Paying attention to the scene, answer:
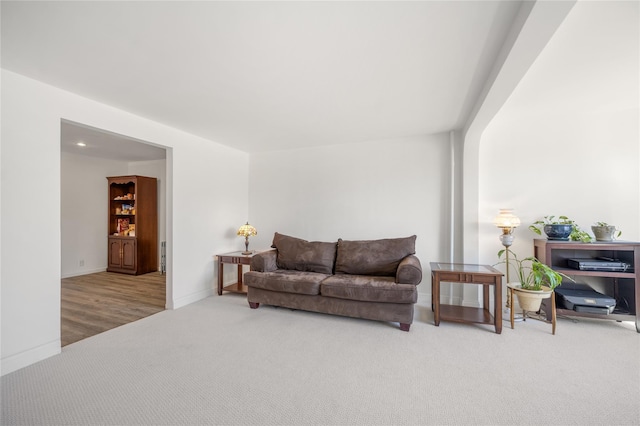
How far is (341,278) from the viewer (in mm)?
3229

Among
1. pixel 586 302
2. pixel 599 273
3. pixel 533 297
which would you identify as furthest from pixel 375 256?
pixel 599 273

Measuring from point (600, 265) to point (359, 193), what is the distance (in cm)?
286

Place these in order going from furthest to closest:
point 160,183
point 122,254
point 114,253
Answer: point 160,183
point 114,253
point 122,254

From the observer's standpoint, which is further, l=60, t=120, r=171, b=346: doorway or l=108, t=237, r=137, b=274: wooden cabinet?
l=108, t=237, r=137, b=274: wooden cabinet

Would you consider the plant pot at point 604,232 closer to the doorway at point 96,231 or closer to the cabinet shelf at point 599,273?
the cabinet shelf at point 599,273

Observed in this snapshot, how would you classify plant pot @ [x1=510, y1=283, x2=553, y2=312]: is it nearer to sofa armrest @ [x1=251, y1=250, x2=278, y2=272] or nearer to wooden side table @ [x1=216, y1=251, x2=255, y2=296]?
sofa armrest @ [x1=251, y1=250, x2=278, y2=272]

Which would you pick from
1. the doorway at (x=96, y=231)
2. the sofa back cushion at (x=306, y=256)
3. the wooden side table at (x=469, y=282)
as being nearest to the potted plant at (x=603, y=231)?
the wooden side table at (x=469, y=282)

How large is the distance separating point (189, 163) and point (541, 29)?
3.81 meters

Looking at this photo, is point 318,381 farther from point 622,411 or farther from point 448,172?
point 448,172

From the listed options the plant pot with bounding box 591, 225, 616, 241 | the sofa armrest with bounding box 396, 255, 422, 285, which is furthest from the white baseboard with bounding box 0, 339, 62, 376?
the plant pot with bounding box 591, 225, 616, 241

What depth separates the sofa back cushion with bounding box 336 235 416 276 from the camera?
340 cm

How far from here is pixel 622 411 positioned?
5.36 ft

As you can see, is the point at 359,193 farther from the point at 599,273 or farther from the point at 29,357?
the point at 29,357

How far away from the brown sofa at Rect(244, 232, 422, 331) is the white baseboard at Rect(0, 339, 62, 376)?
1786 mm
